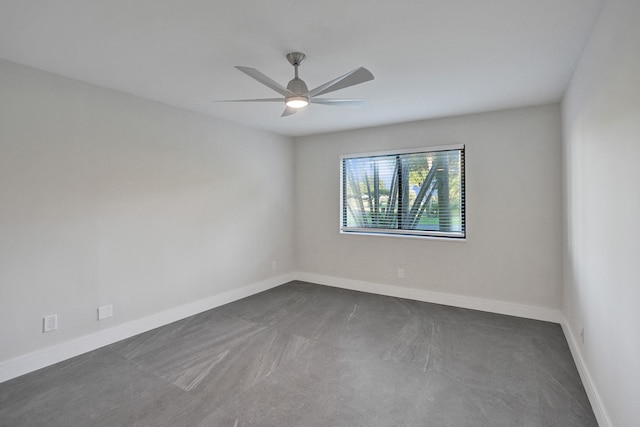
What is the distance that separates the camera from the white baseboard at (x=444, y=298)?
11.5 ft

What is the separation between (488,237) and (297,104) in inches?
113

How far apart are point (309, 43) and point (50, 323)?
3062mm

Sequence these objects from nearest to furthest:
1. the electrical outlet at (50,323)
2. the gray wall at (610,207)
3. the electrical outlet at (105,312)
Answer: the gray wall at (610,207)
the electrical outlet at (50,323)
the electrical outlet at (105,312)

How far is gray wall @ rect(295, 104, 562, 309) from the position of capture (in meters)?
3.46

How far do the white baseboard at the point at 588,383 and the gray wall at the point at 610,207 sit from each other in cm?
3

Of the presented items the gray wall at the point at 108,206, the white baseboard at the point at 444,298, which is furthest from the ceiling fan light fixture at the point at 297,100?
the white baseboard at the point at 444,298

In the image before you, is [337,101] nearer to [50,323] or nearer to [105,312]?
[105,312]

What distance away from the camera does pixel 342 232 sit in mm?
4859

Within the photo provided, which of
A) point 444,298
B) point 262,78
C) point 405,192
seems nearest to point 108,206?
point 262,78

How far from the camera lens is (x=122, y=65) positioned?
8.13 ft

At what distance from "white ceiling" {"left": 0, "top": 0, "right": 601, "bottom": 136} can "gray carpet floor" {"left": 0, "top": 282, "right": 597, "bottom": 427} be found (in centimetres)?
242

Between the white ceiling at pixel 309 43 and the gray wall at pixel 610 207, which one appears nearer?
the gray wall at pixel 610 207

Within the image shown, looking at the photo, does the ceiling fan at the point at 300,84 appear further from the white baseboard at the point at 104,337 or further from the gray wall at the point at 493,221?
the white baseboard at the point at 104,337

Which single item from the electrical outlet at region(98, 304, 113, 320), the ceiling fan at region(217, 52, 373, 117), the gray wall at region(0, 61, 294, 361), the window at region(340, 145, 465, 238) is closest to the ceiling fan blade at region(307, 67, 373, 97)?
the ceiling fan at region(217, 52, 373, 117)
